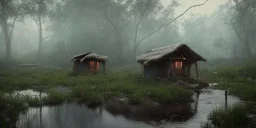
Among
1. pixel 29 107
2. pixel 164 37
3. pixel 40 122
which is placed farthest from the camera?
pixel 164 37

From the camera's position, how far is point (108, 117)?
8.29 meters

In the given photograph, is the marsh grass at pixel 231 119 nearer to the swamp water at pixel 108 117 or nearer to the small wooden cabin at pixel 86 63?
the swamp water at pixel 108 117

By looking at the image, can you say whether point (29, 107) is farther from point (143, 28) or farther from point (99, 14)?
point (143, 28)

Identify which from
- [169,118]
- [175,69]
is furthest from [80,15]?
[169,118]

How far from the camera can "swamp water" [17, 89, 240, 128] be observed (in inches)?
286

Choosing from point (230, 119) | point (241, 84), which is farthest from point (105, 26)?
point (230, 119)

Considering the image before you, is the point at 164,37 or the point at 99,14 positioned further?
the point at 164,37

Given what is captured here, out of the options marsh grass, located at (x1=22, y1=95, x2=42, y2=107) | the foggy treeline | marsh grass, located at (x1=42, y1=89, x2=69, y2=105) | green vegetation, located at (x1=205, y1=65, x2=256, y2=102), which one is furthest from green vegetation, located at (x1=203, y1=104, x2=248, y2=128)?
the foggy treeline

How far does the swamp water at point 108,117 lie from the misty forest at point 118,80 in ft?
0.13

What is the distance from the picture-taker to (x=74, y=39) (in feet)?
148

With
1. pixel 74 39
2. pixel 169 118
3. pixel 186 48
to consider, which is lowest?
pixel 169 118

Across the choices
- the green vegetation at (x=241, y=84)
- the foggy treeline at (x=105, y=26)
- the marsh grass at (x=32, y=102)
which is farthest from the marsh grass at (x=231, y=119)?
the foggy treeline at (x=105, y=26)

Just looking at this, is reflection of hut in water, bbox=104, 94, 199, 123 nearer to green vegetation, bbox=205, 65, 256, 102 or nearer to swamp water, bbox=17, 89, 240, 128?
swamp water, bbox=17, 89, 240, 128

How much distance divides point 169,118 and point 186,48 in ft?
37.3
